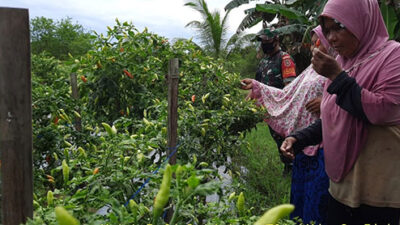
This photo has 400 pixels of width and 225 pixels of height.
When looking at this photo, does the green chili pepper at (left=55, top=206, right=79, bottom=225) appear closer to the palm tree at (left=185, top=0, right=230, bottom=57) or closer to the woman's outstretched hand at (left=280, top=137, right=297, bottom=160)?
the woman's outstretched hand at (left=280, top=137, right=297, bottom=160)

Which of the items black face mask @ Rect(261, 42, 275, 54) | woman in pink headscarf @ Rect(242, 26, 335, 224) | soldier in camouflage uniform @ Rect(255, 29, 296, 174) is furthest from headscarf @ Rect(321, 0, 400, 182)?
black face mask @ Rect(261, 42, 275, 54)

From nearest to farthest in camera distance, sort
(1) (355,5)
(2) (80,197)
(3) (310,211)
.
Answer: (2) (80,197), (1) (355,5), (3) (310,211)

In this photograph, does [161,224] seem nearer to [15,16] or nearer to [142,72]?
[15,16]

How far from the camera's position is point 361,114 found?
4.15 ft

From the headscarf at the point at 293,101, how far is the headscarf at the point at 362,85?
0.48 meters

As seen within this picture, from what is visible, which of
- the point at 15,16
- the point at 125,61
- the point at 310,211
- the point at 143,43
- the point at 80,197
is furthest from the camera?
the point at 143,43

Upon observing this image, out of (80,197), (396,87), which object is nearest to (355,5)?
(396,87)

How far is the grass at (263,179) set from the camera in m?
2.97

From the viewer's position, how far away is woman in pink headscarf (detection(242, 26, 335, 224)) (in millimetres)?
1895

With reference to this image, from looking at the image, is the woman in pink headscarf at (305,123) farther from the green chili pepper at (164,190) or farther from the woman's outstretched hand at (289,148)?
the green chili pepper at (164,190)

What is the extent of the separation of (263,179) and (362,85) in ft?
7.98

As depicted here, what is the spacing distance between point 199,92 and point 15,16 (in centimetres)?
186

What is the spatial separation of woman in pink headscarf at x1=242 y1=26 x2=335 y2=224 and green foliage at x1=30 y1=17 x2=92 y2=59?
20358 mm

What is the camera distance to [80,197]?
0.92 metres
